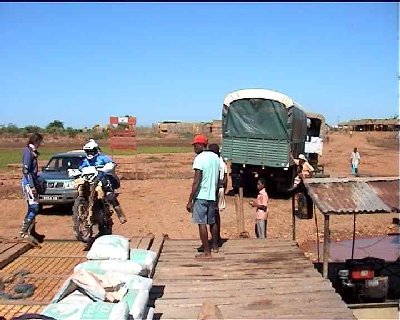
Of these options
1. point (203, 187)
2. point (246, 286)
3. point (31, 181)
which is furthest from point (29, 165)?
point (246, 286)

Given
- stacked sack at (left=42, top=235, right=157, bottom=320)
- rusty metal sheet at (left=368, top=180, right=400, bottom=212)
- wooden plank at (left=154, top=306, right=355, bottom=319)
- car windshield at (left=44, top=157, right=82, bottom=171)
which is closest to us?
stacked sack at (left=42, top=235, right=157, bottom=320)

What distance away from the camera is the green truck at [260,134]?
14797 mm

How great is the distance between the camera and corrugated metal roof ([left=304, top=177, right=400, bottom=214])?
17.5 feet

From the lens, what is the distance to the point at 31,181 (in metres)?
7.13

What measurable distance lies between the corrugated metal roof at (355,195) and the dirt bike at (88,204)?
3.22m

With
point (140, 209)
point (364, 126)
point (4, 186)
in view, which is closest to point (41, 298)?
point (140, 209)

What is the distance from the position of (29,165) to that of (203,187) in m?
2.84

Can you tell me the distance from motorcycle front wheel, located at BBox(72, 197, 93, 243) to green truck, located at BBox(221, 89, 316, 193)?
25.3ft

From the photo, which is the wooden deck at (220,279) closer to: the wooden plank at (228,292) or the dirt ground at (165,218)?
the wooden plank at (228,292)

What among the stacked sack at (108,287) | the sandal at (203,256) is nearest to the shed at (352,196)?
the sandal at (203,256)

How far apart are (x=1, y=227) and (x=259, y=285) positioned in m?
8.70

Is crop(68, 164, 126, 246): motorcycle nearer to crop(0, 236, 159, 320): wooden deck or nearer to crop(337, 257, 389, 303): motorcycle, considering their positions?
crop(0, 236, 159, 320): wooden deck

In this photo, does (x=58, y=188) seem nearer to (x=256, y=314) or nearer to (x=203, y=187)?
(x=203, y=187)

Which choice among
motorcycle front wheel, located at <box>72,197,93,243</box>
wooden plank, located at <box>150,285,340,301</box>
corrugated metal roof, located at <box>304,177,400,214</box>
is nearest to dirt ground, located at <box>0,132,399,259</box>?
motorcycle front wheel, located at <box>72,197,93,243</box>
